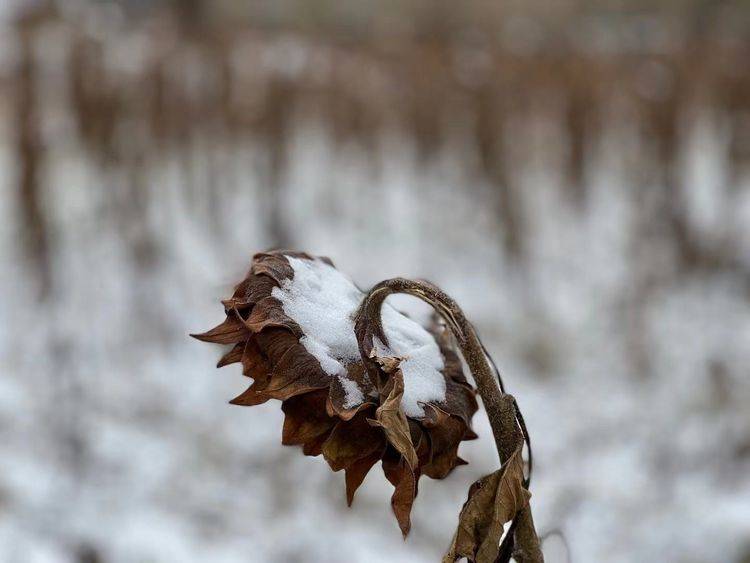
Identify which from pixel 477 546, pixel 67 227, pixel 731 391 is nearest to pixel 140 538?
pixel 477 546

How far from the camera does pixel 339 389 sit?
22.5 inches

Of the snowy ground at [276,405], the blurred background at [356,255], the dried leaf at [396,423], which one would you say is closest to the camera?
the dried leaf at [396,423]

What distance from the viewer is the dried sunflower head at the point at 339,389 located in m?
0.56

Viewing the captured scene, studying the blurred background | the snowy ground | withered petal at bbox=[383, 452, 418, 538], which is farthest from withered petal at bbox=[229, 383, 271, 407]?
the blurred background

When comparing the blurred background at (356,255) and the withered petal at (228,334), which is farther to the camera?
the blurred background at (356,255)

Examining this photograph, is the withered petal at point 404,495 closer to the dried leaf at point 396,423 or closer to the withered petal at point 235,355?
the dried leaf at point 396,423

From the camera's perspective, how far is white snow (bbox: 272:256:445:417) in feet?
1.92

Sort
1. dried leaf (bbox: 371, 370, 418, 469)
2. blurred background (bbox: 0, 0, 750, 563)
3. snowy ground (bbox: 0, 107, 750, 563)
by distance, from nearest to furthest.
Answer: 1. dried leaf (bbox: 371, 370, 418, 469)
2. snowy ground (bbox: 0, 107, 750, 563)
3. blurred background (bbox: 0, 0, 750, 563)

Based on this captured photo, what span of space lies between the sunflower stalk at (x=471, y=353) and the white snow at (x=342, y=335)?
19mm

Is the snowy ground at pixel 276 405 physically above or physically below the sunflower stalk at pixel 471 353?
above

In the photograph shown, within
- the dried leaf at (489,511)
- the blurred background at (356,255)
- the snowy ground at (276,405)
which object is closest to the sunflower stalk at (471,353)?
the dried leaf at (489,511)

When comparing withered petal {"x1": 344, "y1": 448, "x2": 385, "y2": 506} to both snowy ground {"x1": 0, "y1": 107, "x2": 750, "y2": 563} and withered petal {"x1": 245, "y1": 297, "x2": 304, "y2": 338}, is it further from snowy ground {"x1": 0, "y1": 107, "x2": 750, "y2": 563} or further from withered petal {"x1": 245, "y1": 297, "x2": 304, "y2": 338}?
snowy ground {"x1": 0, "y1": 107, "x2": 750, "y2": 563}

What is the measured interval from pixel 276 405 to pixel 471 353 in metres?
2.70

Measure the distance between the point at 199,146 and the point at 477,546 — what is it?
4568 mm
